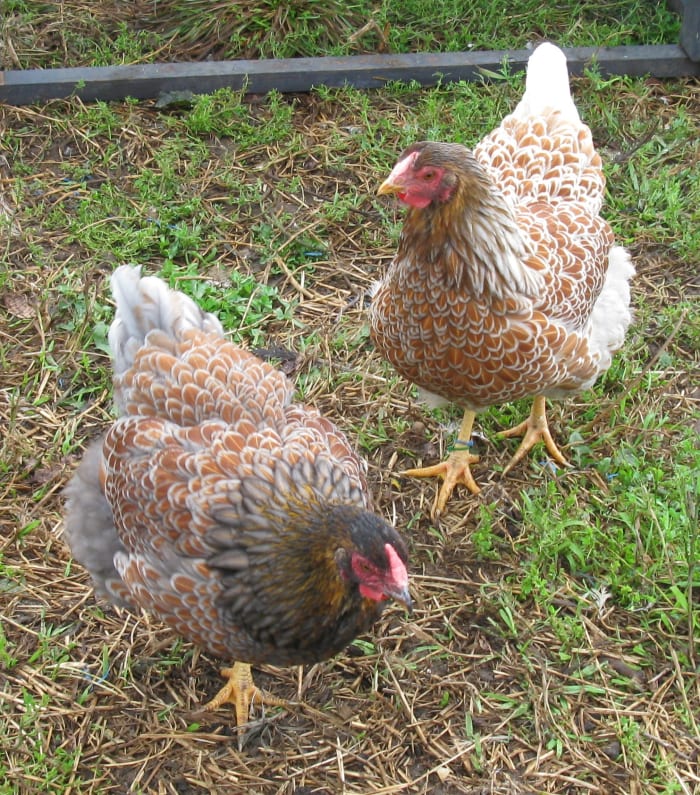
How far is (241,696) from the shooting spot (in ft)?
9.95

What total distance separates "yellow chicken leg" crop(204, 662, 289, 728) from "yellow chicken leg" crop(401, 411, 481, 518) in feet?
3.60

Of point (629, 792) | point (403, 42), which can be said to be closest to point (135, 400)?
point (629, 792)

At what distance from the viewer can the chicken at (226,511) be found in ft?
8.20

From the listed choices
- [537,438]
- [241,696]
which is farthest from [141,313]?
[537,438]

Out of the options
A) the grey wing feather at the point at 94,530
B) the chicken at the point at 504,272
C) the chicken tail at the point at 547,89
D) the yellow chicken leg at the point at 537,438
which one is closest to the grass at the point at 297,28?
the chicken tail at the point at 547,89

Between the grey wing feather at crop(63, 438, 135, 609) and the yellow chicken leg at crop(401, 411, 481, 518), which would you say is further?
the yellow chicken leg at crop(401, 411, 481, 518)

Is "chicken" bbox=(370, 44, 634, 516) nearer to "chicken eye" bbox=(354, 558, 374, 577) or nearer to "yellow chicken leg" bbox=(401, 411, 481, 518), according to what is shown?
"yellow chicken leg" bbox=(401, 411, 481, 518)

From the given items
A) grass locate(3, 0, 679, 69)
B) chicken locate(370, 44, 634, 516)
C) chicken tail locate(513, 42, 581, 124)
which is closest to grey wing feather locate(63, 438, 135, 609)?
chicken locate(370, 44, 634, 516)

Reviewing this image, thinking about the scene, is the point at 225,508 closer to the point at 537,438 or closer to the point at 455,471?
the point at 455,471

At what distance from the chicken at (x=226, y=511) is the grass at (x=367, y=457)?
36 centimetres

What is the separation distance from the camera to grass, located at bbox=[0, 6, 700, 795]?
9.83ft

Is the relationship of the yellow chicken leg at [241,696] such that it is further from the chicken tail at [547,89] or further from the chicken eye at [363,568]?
the chicken tail at [547,89]

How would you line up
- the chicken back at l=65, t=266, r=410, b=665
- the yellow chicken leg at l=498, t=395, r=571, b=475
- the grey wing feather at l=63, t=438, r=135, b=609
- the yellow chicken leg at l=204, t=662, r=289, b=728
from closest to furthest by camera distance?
the chicken back at l=65, t=266, r=410, b=665
the grey wing feather at l=63, t=438, r=135, b=609
the yellow chicken leg at l=204, t=662, r=289, b=728
the yellow chicken leg at l=498, t=395, r=571, b=475

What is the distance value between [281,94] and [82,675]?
392 centimetres
